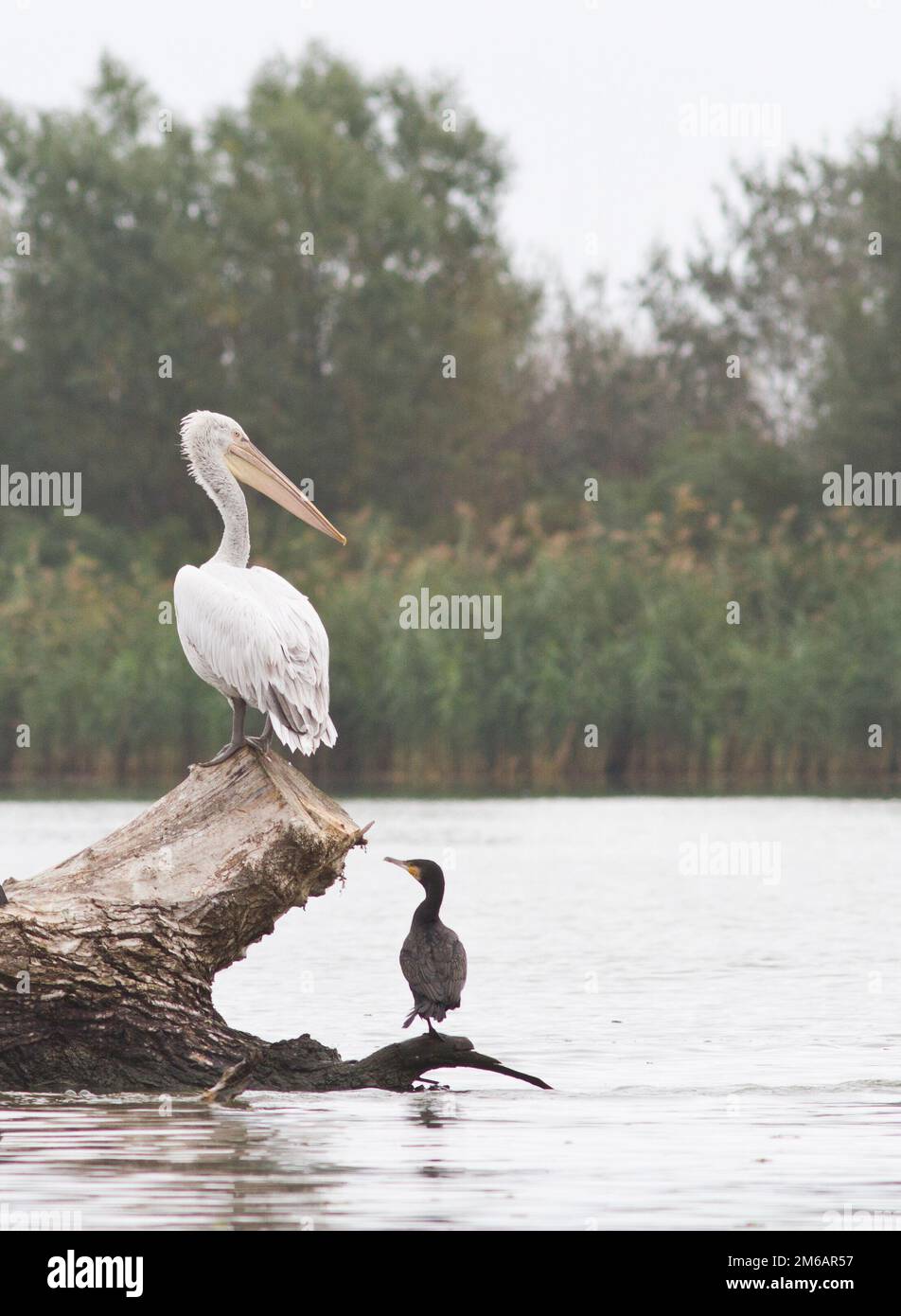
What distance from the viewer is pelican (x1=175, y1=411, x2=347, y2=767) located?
8.16 meters

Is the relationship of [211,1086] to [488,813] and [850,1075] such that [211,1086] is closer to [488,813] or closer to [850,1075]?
[850,1075]

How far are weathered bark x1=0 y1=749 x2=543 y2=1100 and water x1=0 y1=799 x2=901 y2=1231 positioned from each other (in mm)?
128

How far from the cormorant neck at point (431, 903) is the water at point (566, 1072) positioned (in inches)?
24.5

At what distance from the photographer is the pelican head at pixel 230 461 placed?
9.16 m

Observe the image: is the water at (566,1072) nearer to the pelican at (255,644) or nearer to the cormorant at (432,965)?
the cormorant at (432,965)

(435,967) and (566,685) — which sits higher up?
(566,685)

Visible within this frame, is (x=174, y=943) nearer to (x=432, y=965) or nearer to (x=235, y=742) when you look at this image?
(x=235, y=742)

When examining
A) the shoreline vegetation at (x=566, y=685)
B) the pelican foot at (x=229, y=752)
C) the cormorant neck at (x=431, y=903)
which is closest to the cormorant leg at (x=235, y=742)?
the pelican foot at (x=229, y=752)

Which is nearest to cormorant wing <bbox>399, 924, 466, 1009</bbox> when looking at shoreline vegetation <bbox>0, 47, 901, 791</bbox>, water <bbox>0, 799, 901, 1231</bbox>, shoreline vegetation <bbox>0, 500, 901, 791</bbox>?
water <bbox>0, 799, 901, 1231</bbox>

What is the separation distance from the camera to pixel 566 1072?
8.70 metres

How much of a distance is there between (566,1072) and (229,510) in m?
2.44

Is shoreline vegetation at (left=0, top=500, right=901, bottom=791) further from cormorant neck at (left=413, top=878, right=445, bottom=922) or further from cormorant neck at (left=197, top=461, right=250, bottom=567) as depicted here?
cormorant neck at (left=413, top=878, right=445, bottom=922)

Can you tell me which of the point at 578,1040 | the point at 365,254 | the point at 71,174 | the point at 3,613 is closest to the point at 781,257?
the point at 365,254

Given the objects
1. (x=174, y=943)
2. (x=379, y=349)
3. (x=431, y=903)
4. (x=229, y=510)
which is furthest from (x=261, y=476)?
(x=379, y=349)
